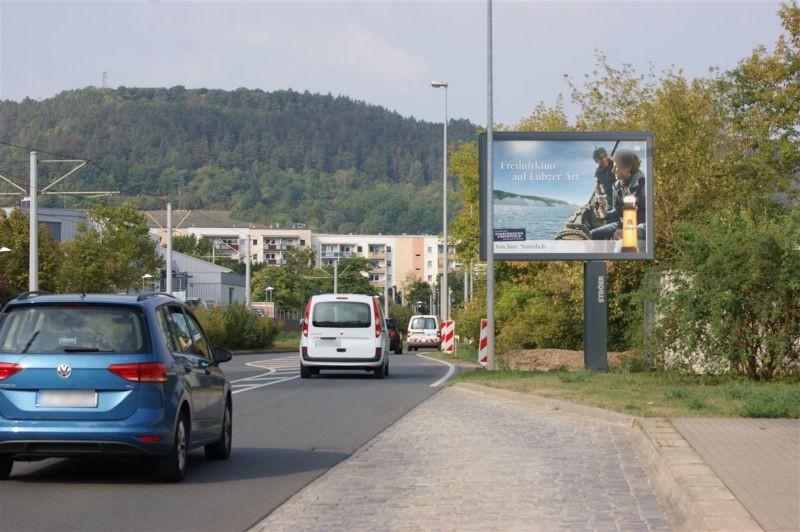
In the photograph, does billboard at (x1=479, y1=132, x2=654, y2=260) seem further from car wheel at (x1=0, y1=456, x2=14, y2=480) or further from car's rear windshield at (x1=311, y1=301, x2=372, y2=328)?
car wheel at (x1=0, y1=456, x2=14, y2=480)

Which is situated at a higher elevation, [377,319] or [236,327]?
[377,319]

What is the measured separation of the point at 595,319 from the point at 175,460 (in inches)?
764

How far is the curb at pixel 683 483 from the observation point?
25.5 feet

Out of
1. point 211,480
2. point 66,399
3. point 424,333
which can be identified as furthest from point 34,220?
point 424,333

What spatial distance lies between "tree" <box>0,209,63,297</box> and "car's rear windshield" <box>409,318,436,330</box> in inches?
767

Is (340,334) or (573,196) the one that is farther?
(573,196)

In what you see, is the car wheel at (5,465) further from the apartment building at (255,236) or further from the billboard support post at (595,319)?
the apartment building at (255,236)

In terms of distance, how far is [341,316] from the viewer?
28031mm

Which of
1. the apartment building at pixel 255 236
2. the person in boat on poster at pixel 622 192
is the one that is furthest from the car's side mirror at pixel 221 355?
the apartment building at pixel 255 236

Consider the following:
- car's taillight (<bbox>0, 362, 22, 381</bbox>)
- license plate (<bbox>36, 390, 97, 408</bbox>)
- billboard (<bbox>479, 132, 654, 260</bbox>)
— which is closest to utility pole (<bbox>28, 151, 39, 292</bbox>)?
billboard (<bbox>479, 132, 654, 260</bbox>)

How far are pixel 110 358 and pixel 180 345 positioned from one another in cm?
113

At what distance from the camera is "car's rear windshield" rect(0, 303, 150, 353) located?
10242mm

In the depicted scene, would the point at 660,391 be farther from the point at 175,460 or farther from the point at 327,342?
the point at 175,460

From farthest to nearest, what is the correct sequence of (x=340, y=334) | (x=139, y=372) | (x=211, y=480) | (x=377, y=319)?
(x=377, y=319) < (x=340, y=334) < (x=211, y=480) < (x=139, y=372)
